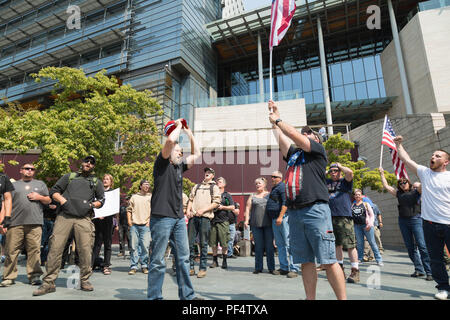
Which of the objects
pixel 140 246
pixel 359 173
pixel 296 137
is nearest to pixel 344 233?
pixel 296 137

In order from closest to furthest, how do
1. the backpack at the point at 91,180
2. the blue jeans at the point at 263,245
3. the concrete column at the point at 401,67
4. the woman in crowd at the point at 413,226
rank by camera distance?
1. the backpack at the point at 91,180
2. the woman in crowd at the point at 413,226
3. the blue jeans at the point at 263,245
4. the concrete column at the point at 401,67

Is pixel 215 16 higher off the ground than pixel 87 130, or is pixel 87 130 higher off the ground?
pixel 215 16

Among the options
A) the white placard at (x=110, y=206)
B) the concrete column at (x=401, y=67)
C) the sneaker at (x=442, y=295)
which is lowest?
the sneaker at (x=442, y=295)

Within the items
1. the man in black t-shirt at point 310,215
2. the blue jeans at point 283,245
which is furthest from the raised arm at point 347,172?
the blue jeans at point 283,245

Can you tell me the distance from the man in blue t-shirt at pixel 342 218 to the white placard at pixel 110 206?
4.48 metres

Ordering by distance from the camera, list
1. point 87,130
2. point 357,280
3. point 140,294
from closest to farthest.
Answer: point 140,294, point 357,280, point 87,130

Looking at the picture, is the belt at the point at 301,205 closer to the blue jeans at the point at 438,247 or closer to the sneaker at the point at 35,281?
the blue jeans at the point at 438,247

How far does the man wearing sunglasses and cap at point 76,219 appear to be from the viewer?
12.9ft

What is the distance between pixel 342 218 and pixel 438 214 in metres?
1.53

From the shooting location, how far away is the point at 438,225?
12.5 ft

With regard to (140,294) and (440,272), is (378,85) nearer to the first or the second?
(440,272)

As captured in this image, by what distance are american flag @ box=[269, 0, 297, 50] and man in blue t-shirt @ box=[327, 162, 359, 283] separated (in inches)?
109
